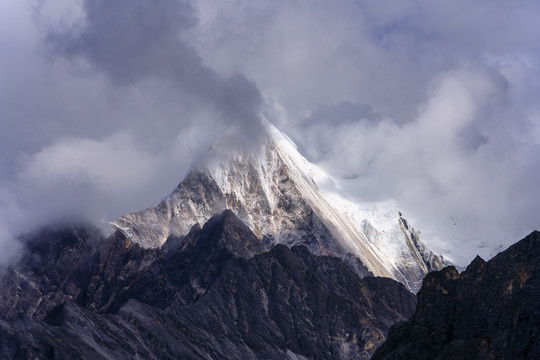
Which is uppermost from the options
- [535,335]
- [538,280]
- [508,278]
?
[508,278]

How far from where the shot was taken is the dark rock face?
5827 inches

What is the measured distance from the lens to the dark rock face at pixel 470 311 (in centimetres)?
14800

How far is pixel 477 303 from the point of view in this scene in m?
170

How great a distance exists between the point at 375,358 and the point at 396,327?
7312mm

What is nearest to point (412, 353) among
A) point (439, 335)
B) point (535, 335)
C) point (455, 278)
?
point (439, 335)

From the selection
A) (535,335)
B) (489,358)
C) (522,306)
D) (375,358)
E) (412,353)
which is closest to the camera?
(535,335)

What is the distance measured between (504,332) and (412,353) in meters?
21.7

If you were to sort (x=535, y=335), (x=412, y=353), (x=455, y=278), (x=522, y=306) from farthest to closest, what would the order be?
(x=455, y=278) → (x=412, y=353) → (x=522, y=306) → (x=535, y=335)

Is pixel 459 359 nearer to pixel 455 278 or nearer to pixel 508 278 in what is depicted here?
pixel 508 278

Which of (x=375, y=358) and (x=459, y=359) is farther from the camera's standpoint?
(x=375, y=358)

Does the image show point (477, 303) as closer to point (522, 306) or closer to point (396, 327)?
point (396, 327)

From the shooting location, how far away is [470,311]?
169 meters

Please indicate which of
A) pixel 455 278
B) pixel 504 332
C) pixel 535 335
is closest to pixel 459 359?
pixel 504 332

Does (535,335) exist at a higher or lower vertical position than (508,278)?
lower
